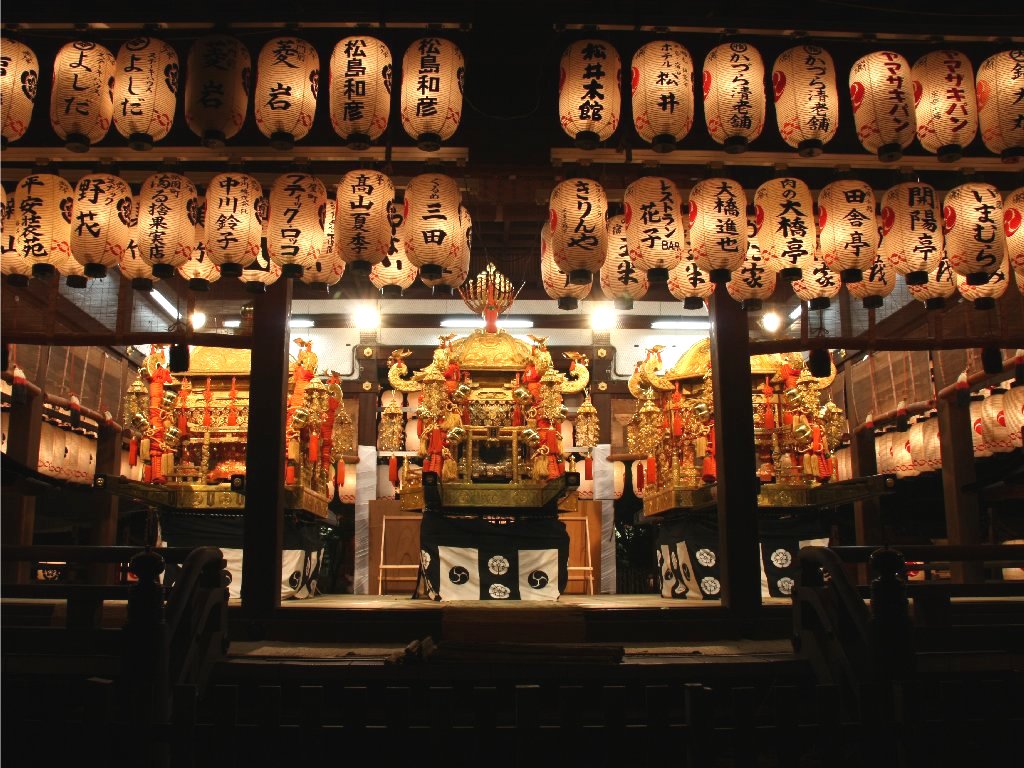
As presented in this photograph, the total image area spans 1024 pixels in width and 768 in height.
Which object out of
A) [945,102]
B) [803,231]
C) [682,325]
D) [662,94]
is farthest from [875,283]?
[682,325]

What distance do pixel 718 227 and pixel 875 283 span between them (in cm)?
163

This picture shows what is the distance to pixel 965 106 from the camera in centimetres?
691

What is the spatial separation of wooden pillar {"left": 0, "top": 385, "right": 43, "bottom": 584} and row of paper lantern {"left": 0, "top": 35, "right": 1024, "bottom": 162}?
15.8 ft

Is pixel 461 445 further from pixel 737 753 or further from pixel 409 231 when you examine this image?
pixel 737 753

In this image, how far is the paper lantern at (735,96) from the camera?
22.4 ft

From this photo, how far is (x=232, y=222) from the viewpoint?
7.16 meters

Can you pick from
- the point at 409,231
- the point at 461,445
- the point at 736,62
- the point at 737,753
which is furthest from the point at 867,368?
the point at 737,753

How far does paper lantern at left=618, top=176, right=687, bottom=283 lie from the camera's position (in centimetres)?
730

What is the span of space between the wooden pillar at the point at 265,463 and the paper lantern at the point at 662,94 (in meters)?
3.43

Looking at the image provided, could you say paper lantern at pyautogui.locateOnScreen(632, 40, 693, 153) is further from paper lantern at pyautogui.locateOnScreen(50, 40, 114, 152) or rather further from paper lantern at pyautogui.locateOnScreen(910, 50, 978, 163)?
paper lantern at pyautogui.locateOnScreen(50, 40, 114, 152)

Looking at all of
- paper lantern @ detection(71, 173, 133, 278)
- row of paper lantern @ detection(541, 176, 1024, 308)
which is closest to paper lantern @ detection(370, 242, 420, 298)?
row of paper lantern @ detection(541, 176, 1024, 308)

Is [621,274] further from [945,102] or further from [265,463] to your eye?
[265,463]

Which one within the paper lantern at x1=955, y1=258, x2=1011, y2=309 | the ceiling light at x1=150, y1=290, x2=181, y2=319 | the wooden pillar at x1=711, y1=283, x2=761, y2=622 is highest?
the ceiling light at x1=150, y1=290, x2=181, y2=319

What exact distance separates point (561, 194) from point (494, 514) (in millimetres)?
3775
